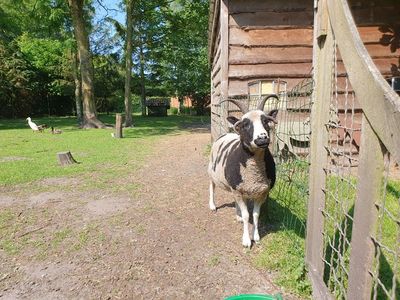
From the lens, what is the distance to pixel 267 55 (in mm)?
8711

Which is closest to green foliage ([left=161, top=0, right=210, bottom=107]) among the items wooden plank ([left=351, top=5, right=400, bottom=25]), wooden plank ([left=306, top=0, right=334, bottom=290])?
wooden plank ([left=351, top=5, right=400, bottom=25])

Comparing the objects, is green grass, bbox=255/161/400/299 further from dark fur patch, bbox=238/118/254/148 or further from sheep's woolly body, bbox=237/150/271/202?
dark fur patch, bbox=238/118/254/148

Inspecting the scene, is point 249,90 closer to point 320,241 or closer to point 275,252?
point 275,252

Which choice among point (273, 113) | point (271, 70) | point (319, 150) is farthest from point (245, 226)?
point (271, 70)

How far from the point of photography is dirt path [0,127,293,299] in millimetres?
3689

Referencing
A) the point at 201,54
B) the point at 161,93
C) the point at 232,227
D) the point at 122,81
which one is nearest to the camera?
the point at 232,227

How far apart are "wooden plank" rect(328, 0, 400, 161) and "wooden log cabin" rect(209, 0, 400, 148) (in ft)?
19.3

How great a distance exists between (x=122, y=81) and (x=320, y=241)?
1457 inches

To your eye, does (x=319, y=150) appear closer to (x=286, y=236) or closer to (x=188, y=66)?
(x=286, y=236)

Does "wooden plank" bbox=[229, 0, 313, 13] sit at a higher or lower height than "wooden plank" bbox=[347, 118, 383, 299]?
higher

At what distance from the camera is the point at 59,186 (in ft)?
25.5

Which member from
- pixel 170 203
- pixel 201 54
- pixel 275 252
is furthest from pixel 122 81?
pixel 275 252

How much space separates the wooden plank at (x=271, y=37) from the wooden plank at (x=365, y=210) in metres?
6.97

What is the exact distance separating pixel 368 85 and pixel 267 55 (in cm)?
707
